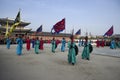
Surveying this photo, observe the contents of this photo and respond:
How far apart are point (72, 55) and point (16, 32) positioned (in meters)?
39.8

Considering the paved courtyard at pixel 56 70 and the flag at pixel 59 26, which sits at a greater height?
the flag at pixel 59 26

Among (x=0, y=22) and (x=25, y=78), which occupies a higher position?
(x=0, y=22)

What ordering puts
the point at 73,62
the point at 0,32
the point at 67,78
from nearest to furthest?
the point at 67,78 → the point at 73,62 → the point at 0,32

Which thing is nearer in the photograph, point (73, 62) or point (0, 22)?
point (73, 62)

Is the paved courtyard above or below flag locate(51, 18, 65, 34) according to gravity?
below

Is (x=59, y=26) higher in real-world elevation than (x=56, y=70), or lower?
higher

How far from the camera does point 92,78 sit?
5.79m

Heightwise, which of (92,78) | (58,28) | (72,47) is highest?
(58,28)

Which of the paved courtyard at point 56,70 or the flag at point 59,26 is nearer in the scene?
the paved courtyard at point 56,70

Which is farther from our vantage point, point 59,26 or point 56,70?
point 59,26

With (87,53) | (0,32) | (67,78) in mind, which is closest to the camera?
(67,78)

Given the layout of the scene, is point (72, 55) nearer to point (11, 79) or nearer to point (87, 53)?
point (87, 53)

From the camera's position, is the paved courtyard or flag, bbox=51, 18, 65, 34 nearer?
the paved courtyard

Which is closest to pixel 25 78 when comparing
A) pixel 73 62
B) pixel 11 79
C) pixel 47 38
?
pixel 11 79
